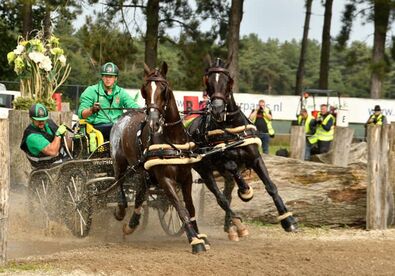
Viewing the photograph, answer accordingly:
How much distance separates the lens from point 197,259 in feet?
26.4

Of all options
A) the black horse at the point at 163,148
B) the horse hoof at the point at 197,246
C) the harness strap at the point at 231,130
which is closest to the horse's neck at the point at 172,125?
the black horse at the point at 163,148

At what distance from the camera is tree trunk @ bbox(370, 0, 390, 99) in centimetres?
2642

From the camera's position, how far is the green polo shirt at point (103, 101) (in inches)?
427

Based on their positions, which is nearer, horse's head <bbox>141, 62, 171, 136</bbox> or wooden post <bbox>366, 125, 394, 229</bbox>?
horse's head <bbox>141, 62, 171, 136</bbox>

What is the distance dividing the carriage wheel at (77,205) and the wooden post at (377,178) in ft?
12.8

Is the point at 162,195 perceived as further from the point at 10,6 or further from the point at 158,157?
the point at 10,6

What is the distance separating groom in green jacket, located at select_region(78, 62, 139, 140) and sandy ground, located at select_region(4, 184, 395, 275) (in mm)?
1224

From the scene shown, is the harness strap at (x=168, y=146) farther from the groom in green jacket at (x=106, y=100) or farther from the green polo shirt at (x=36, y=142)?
the green polo shirt at (x=36, y=142)

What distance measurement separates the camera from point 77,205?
10.6m

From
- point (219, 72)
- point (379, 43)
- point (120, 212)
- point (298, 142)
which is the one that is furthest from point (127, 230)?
point (379, 43)

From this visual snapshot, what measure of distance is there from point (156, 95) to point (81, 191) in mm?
2639

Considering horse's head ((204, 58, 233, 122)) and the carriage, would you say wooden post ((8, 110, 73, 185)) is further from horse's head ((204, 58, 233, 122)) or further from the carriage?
horse's head ((204, 58, 233, 122))

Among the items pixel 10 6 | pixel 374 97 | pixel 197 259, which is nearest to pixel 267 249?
pixel 197 259

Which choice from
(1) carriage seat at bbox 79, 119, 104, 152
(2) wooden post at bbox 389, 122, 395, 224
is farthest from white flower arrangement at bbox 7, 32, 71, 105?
(2) wooden post at bbox 389, 122, 395, 224
